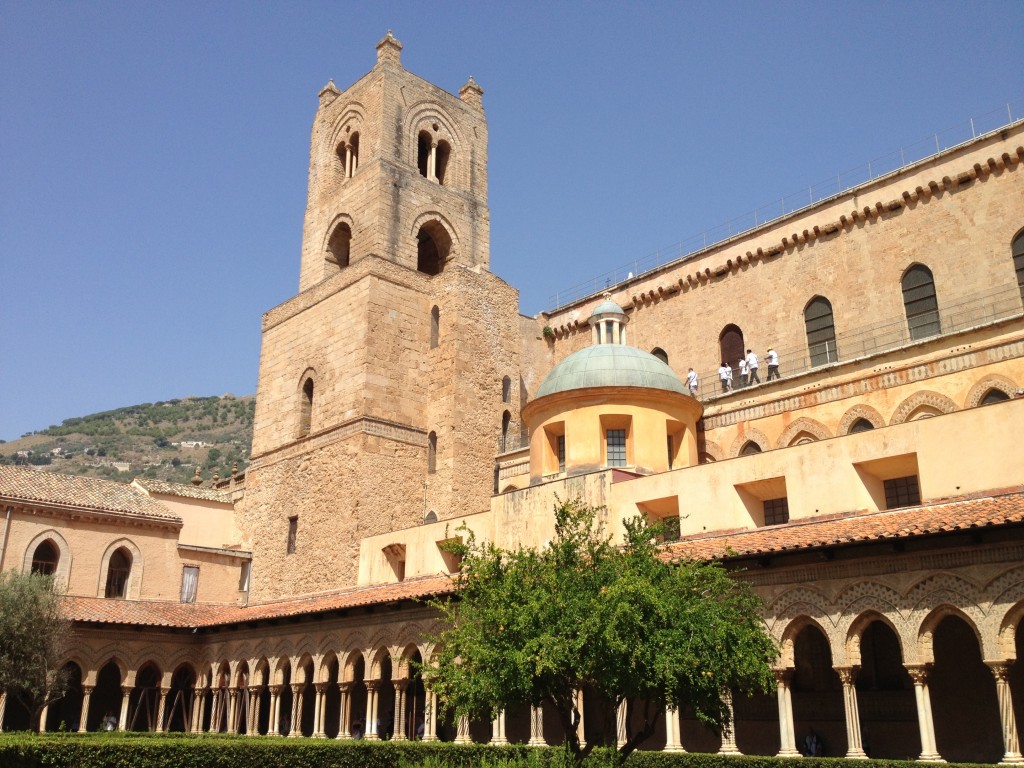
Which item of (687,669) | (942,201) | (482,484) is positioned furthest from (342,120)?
(687,669)

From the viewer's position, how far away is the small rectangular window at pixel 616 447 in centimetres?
2491

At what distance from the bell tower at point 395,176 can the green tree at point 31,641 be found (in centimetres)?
1506

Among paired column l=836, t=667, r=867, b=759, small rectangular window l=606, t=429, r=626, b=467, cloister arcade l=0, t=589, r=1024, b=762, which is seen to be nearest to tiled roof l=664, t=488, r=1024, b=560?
cloister arcade l=0, t=589, r=1024, b=762

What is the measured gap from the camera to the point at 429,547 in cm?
2788

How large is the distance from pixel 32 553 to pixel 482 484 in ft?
47.8

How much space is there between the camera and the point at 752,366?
27.9 meters

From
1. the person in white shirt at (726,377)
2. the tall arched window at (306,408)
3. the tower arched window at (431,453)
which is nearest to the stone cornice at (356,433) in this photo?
the tower arched window at (431,453)

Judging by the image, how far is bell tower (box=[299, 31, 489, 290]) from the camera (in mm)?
35875

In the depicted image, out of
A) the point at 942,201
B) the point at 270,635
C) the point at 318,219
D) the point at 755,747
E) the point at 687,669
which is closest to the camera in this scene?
the point at 687,669

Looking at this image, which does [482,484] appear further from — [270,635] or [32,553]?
[32,553]

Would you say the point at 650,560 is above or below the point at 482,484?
below

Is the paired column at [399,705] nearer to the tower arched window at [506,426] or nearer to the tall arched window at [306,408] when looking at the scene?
the tower arched window at [506,426]

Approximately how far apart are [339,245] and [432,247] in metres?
3.72

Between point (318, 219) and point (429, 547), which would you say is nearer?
point (429, 547)
